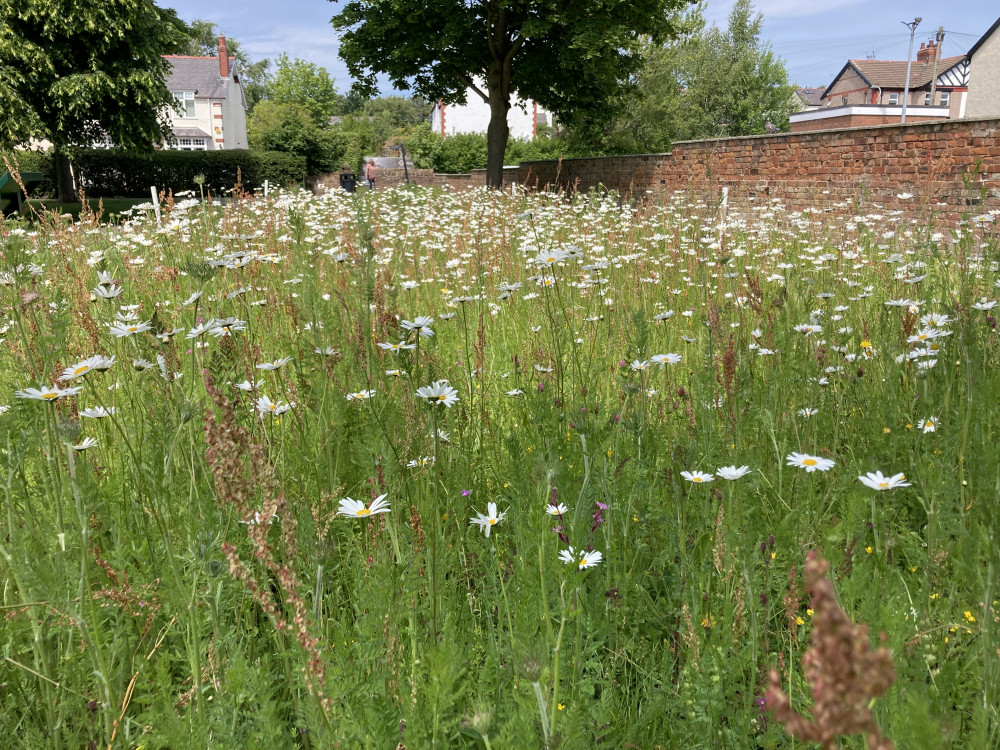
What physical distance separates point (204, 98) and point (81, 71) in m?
39.0

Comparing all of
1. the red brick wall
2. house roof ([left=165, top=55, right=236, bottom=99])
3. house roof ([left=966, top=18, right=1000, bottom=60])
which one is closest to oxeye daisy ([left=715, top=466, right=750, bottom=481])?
the red brick wall

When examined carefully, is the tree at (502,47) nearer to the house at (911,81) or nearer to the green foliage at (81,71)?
the green foliage at (81,71)

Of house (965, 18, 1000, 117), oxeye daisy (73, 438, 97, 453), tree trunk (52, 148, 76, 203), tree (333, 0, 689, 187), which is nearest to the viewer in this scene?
oxeye daisy (73, 438, 97, 453)

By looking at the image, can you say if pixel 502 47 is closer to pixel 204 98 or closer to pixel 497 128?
pixel 497 128

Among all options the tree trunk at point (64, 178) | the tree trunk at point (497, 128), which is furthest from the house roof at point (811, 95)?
the tree trunk at point (64, 178)

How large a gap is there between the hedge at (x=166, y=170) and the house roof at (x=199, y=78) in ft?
101

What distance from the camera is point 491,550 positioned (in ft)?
5.81

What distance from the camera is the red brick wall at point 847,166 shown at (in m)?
9.58

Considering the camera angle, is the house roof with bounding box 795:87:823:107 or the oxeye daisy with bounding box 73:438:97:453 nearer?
the oxeye daisy with bounding box 73:438:97:453

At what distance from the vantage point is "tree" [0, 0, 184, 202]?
22.0 meters

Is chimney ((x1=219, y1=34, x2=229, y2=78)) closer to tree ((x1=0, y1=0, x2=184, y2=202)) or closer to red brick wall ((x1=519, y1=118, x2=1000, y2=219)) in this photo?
tree ((x1=0, y1=0, x2=184, y2=202))

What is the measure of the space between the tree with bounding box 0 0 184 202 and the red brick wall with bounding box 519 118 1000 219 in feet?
58.7

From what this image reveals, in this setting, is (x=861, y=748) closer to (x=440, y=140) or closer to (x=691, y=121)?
(x=440, y=140)

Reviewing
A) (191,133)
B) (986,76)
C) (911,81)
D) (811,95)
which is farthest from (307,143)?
(811,95)
